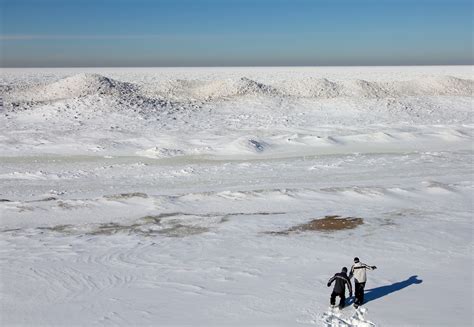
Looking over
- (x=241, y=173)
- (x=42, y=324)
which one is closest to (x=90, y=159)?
(x=241, y=173)

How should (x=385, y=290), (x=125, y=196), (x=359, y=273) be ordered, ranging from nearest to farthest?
(x=359, y=273) → (x=385, y=290) → (x=125, y=196)

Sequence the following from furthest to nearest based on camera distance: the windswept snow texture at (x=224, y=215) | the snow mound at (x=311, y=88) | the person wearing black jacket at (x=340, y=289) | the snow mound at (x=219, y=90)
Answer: the snow mound at (x=311, y=88) → the snow mound at (x=219, y=90) → the windswept snow texture at (x=224, y=215) → the person wearing black jacket at (x=340, y=289)

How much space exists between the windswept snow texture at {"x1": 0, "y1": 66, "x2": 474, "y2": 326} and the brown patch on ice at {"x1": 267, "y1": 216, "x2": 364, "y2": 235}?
99mm

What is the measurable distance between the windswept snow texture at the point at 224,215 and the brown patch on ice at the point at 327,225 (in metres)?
0.10

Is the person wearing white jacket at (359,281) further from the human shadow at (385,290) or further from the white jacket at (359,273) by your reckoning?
the human shadow at (385,290)

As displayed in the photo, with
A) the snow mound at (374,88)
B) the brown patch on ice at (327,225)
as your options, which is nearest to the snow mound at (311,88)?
the snow mound at (374,88)

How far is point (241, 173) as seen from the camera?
853 inches

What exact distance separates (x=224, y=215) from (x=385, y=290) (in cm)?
645

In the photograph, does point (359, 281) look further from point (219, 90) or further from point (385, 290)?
point (219, 90)

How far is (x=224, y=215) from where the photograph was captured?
639 inches

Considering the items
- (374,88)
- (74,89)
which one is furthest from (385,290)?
(74,89)

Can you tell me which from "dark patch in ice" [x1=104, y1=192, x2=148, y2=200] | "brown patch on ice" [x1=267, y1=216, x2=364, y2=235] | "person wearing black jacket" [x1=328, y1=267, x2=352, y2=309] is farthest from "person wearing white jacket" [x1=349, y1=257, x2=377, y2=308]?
"dark patch in ice" [x1=104, y1=192, x2=148, y2=200]

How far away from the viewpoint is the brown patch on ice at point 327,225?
14.8m

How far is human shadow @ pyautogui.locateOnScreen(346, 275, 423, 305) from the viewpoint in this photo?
1036 cm
